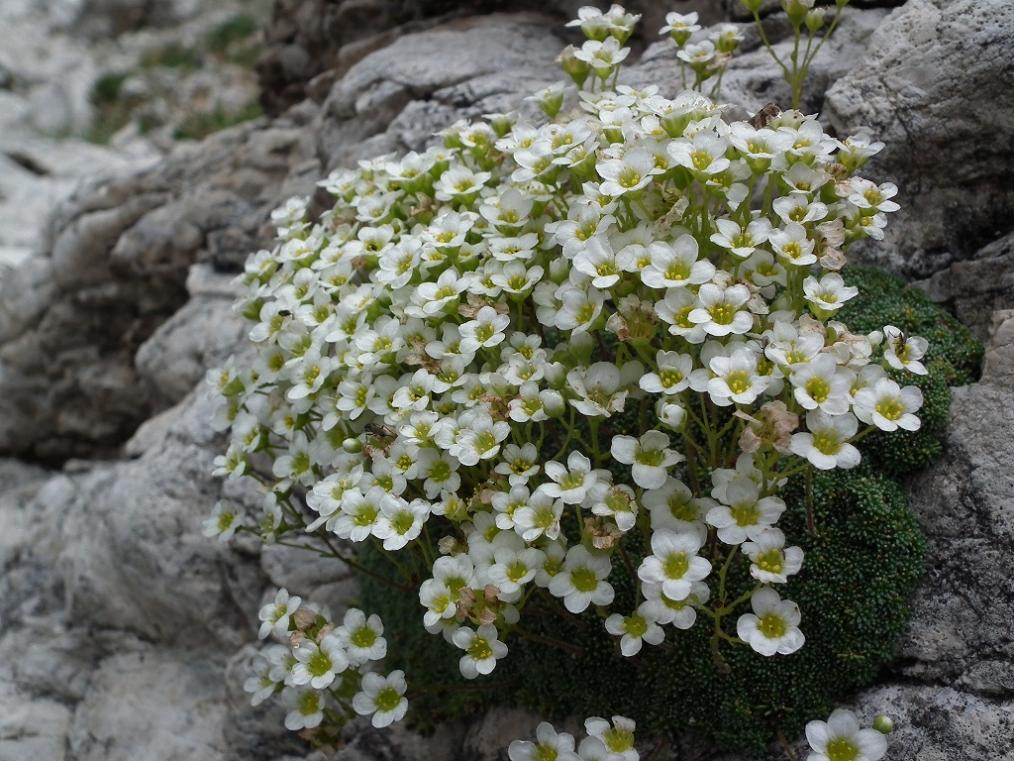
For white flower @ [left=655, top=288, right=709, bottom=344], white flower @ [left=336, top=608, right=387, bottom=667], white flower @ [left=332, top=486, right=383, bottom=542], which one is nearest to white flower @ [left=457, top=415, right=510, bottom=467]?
white flower @ [left=332, top=486, right=383, bottom=542]

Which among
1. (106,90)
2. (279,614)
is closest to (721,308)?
(279,614)

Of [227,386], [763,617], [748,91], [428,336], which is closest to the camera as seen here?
[763,617]

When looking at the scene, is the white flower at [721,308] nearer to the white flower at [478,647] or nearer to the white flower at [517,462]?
the white flower at [517,462]

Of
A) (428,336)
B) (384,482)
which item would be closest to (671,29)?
(428,336)

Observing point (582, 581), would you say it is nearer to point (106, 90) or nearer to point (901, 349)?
point (901, 349)

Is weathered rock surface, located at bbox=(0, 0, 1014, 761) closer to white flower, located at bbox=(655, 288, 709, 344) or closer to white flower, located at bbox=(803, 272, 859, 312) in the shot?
white flower, located at bbox=(803, 272, 859, 312)

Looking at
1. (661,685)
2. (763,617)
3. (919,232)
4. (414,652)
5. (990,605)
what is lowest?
(414,652)

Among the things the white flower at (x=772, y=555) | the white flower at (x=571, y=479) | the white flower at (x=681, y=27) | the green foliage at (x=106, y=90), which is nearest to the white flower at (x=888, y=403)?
the white flower at (x=772, y=555)

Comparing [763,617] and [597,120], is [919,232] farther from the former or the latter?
[763,617]
